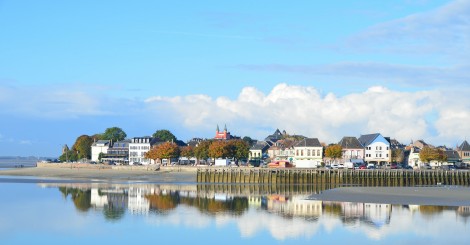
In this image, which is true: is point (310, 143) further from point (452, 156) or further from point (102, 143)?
point (102, 143)

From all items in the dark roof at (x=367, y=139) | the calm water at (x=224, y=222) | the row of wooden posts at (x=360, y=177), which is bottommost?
the calm water at (x=224, y=222)

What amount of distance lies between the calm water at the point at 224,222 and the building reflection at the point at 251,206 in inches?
2.5

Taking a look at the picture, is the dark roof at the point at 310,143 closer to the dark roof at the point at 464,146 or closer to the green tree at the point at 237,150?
the green tree at the point at 237,150

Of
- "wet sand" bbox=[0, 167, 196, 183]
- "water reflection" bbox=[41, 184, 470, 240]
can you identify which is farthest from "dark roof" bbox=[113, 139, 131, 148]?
"water reflection" bbox=[41, 184, 470, 240]

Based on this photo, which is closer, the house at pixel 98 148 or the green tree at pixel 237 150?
the green tree at pixel 237 150

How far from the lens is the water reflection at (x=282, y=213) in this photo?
3778cm

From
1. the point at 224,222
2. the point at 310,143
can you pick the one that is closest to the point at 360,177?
the point at 310,143

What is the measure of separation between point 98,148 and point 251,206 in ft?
461

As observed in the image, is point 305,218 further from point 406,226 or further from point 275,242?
point 275,242

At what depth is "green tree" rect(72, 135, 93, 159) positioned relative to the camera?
191500 millimetres

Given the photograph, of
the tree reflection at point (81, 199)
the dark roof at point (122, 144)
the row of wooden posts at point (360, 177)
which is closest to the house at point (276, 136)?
the dark roof at point (122, 144)

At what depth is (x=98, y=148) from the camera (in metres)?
188

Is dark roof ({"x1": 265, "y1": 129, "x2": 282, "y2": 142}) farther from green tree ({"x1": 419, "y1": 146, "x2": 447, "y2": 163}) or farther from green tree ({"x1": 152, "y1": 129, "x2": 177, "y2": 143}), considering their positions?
green tree ({"x1": 419, "y1": 146, "x2": 447, "y2": 163})

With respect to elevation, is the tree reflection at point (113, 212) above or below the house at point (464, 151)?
below
